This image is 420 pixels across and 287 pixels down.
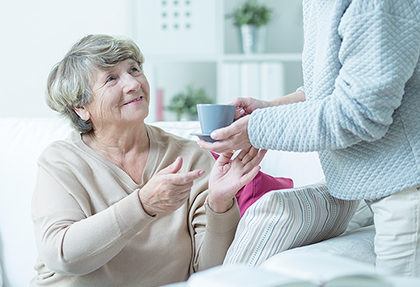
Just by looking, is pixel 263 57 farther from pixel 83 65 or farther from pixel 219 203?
pixel 219 203

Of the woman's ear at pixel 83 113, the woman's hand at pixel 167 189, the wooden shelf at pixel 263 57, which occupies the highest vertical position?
the wooden shelf at pixel 263 57


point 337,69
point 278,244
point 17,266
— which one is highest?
point 337,69

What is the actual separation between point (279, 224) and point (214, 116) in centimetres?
28

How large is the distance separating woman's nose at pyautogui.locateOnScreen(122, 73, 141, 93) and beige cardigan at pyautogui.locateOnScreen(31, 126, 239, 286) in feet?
0.56

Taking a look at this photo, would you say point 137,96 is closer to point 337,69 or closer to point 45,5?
point 337,69

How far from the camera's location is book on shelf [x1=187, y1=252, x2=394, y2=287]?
108 cm

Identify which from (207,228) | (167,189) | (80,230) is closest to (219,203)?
(207,228)

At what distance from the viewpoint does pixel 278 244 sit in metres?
1.78

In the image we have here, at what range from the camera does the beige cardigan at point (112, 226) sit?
1.92 metres

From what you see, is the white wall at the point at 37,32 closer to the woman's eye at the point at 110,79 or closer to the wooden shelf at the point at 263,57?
the wooden shelf at the point at 263,57

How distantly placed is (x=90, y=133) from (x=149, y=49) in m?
1.84

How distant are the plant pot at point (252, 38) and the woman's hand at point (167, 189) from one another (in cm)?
244

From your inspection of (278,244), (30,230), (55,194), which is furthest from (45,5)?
(278,244)

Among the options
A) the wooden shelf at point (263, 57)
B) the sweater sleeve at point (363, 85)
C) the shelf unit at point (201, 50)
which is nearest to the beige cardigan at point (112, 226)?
the sweater sleeve at point (363, 85)
